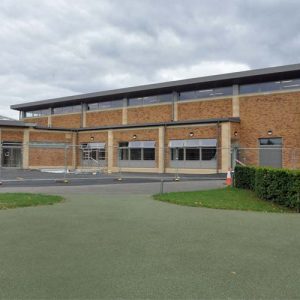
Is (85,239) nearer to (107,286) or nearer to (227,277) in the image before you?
(107,286)

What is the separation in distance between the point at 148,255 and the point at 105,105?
37585mm

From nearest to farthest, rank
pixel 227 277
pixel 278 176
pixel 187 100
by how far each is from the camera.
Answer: pixel 227 277
pixel 278 176
pixel 187 100

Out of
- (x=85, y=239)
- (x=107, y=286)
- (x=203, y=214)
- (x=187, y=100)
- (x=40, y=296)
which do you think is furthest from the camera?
(x=187, y=100)

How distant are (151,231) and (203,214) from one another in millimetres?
2626

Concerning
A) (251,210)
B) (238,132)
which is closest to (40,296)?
(251,210)

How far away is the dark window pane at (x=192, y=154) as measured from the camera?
31.4 metres

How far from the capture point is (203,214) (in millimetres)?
9859

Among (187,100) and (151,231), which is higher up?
(187,100)

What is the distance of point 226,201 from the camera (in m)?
12.2

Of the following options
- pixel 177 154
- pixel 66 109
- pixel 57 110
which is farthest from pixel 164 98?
pixel 57 110

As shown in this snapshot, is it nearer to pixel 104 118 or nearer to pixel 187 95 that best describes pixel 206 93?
pixel 187 95

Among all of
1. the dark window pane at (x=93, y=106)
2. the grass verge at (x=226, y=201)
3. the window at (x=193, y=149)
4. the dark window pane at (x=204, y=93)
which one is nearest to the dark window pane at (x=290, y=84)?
the dark window pane at (x=204, y=93)

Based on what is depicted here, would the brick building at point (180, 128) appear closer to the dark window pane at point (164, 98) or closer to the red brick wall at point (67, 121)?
the dark window pane at point (164, 98)

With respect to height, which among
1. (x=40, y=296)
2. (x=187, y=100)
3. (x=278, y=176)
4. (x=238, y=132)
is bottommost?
(x=40, y=296)
